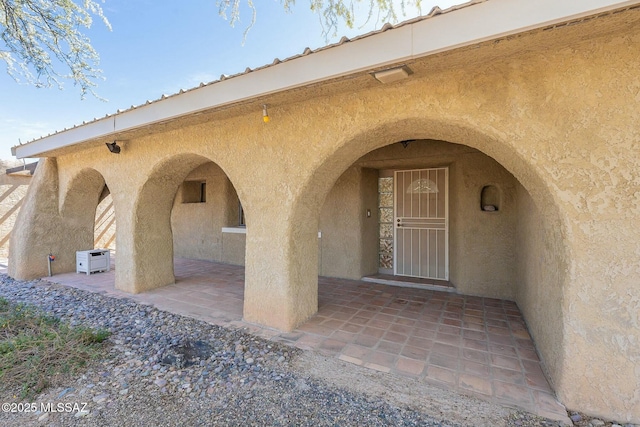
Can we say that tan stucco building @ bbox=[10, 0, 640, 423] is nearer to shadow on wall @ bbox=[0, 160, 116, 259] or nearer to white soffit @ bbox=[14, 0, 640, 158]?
white soffit @ bbox=[14, 0, 640, 158]

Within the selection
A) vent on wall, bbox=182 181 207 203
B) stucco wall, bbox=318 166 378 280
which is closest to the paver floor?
stucco wall, bbox=318 166 378 280

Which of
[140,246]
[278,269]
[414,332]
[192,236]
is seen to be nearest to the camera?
[414,332]

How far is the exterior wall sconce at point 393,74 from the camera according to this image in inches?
130

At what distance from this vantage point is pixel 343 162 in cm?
488

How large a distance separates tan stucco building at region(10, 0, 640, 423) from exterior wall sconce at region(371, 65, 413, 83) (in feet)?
0.07

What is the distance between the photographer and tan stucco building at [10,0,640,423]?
2.79 meters

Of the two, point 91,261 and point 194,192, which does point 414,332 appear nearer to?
point 91,261

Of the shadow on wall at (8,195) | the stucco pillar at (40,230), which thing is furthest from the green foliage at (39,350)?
the shadow on wall at (8,195)

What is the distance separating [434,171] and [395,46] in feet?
18.6

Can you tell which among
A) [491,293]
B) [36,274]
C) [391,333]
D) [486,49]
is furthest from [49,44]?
[491,293]

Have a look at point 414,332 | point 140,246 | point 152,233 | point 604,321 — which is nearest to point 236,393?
point 414,332

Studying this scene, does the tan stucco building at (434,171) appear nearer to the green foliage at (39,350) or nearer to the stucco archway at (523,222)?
the stucco archway at (523,222)

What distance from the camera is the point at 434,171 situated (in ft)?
26.6

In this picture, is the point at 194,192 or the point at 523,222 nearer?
the point at 523,222
